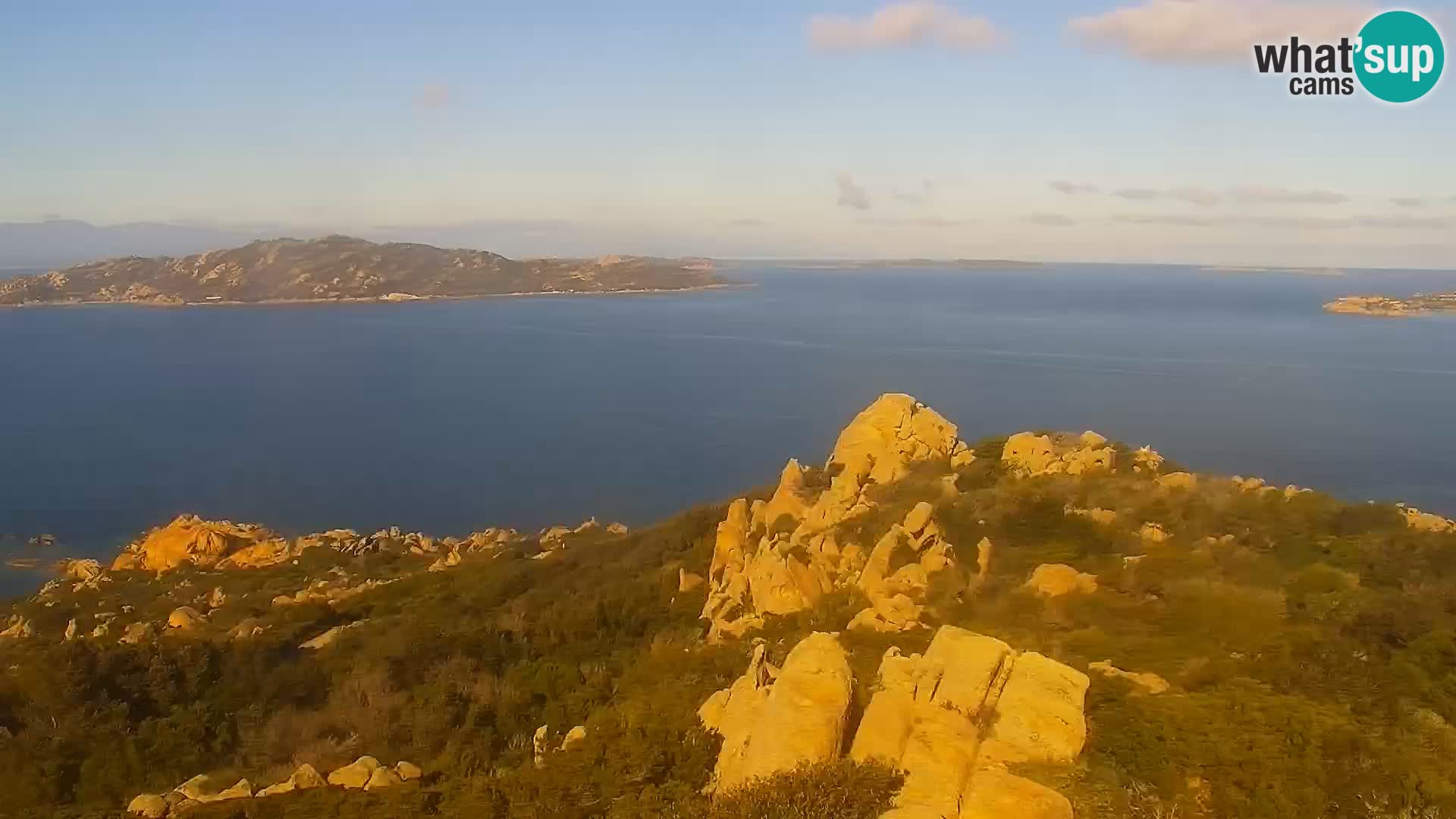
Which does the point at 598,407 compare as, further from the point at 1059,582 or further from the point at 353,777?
the point at 353,777

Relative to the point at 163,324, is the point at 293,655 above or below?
below

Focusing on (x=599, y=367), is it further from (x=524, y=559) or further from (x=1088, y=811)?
(x=1088, y=811)

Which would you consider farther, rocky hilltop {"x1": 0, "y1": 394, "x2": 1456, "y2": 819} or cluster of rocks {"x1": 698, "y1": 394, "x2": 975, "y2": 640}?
cluster of rocks {"x1": 698, "y1": 394, "x2": 975, "y2": 640}

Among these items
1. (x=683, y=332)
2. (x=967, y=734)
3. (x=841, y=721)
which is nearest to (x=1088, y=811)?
(x=967, y=734)

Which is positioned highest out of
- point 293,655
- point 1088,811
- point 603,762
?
point 1088,811

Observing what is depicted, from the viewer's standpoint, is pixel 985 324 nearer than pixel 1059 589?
No

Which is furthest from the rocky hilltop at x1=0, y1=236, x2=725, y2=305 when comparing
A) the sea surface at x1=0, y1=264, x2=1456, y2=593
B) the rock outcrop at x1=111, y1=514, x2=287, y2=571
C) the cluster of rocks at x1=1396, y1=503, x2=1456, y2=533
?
the cluster of rocks at x1=1396, y1=503, x2=1456, y2=533

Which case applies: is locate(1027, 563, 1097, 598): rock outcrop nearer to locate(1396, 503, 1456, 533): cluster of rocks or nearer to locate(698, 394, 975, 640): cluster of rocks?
locate(698, 394, 975, 640): cluster of rocks
